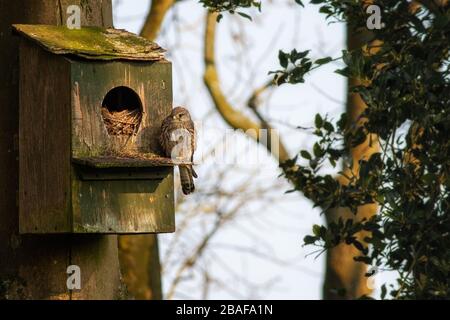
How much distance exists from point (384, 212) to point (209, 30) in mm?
4822

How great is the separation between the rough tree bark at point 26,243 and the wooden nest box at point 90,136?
0.26 ft

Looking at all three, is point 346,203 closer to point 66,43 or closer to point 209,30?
point 66,43

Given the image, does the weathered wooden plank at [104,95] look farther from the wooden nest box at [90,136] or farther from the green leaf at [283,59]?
the green leaf at [283,59]

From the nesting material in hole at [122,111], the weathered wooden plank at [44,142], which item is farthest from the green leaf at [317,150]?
the weathered wooden plank at [44,142]

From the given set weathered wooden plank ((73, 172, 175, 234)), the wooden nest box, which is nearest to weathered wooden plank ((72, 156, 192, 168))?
the wooden nest box

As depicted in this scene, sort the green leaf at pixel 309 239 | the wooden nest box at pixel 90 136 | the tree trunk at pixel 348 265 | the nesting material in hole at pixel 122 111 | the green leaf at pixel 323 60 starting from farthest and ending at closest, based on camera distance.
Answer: the tree trunk at pixel 348 265, the green leaf at pixel 309 239, the green leaf at pixel 323 60, the nesting material in hole at pixel 122 111, the wooden nest box at pixel 90 136

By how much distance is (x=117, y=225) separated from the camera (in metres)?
5.13

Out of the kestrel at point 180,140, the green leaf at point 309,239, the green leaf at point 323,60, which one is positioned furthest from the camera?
the green leaf at point 309,239

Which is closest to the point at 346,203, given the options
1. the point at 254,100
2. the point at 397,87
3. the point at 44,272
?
the point at 397,87

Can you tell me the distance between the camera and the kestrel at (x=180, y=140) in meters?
5.21

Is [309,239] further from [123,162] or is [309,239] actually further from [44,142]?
[44,142]

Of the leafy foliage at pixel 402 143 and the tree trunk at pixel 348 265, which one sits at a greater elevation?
the leafy foliage at pixel 402 143

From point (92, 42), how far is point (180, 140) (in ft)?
Answer: 1.94

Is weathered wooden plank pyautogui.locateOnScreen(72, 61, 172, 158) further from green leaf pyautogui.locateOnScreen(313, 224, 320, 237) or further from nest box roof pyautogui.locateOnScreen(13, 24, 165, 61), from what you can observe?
green leaf pyautogui.locateOnScreen(313, 224, 320, 237)
